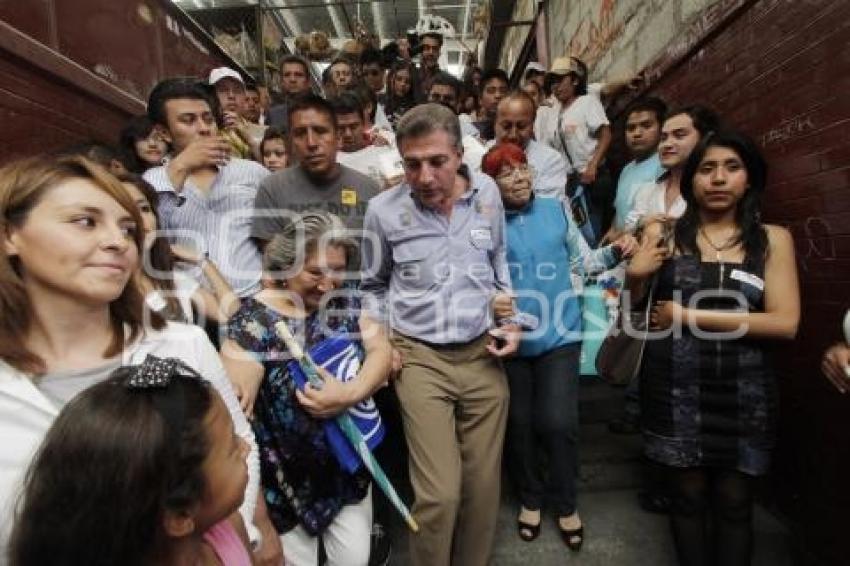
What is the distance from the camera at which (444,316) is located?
2.30m

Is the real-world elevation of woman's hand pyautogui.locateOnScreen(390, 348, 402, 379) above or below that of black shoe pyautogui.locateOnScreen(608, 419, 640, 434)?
above

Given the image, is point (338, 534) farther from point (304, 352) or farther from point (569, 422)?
point (569, 422)

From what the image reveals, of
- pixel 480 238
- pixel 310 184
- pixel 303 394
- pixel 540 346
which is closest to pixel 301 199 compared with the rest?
pixel 310 184

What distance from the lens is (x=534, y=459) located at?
8.70ft

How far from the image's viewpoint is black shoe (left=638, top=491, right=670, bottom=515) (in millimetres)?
2756

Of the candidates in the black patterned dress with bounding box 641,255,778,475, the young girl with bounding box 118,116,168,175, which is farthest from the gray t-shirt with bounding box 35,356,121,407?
the black patterned dress with bounding box 641,255,778,475

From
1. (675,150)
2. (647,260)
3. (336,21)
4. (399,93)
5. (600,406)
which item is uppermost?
(336,21)

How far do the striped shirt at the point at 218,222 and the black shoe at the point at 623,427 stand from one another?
7.64 feet

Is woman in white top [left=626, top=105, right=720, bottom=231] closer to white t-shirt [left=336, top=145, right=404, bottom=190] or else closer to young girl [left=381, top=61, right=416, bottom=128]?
white t-shirt [left=336, top=145, right=404, bottom=190]

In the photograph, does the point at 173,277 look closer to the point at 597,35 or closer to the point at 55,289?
the point at 55,289

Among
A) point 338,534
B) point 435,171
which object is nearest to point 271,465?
point 338,534

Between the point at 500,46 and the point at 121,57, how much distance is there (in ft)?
31.6

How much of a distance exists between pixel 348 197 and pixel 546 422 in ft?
4.87

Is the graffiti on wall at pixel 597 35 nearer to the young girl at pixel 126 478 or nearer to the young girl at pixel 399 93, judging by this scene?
the young girl at pixel 399 93
